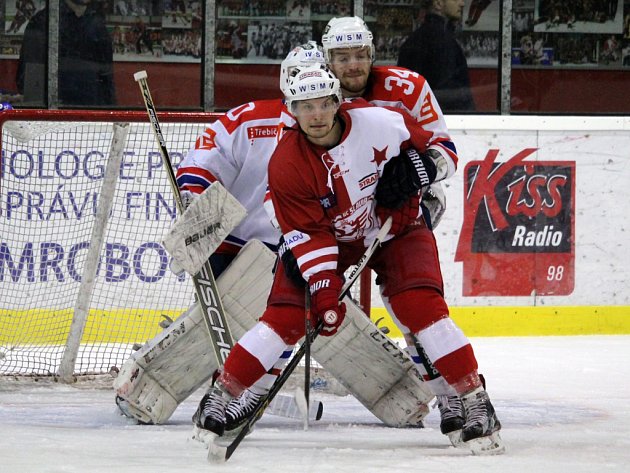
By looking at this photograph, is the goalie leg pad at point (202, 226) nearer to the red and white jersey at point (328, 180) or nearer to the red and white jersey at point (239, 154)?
the red and white jersey at point (239, 154)

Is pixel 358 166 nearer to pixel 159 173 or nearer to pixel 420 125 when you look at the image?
pixel 420 125

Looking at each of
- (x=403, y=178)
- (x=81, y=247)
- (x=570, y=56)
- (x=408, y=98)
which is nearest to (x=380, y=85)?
(x=408, y=98)

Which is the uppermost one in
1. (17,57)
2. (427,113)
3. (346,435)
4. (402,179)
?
(17,57)

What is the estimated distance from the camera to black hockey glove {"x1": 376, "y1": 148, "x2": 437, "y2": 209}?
3.39 meters

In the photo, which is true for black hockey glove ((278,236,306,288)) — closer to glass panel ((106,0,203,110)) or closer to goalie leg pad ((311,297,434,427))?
goalie leg pad ((311,297,434,427))

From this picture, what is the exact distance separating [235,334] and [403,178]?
0.96 metres

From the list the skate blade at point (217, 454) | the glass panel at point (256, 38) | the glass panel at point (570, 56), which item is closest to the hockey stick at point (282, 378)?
the skate blade at point (217, 454)

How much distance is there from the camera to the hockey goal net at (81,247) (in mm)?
4973

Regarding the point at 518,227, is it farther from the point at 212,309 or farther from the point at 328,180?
the point at 328,180

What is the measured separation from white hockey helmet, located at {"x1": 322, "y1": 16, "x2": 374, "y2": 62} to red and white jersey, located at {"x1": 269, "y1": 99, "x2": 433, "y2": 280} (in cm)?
32

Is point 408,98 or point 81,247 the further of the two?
point 81,247

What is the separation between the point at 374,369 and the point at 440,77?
293 cm

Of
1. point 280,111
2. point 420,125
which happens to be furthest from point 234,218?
point 420,125

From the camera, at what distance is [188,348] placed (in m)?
4.08
